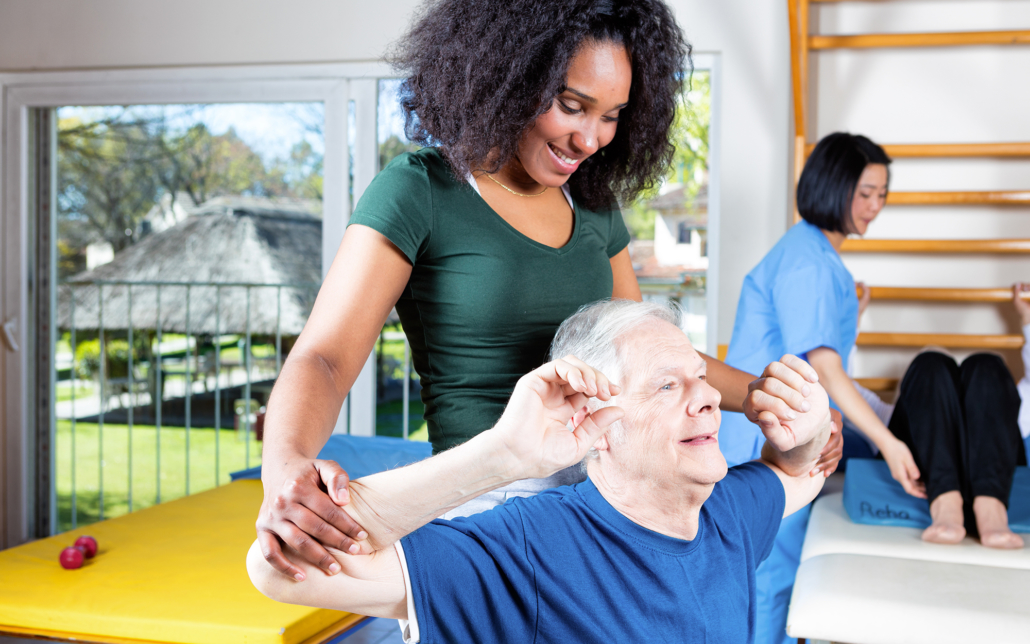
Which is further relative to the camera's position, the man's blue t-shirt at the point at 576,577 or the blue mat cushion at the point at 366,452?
the blue mat cushion at the point at 366,452

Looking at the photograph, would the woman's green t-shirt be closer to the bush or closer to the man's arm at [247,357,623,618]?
the man's arm at [247,357,623,618]

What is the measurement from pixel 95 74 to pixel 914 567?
12.1ft

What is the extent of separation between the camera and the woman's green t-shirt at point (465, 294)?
115 centimetres

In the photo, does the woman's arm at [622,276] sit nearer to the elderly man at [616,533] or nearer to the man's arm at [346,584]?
the elderly man at [616,533]

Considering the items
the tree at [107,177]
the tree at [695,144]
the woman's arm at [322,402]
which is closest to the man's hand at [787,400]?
the woman's arm at [322,402]

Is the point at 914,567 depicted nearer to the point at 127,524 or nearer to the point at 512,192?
the point at 512,192

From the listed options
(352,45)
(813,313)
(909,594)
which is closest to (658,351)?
(909,594)

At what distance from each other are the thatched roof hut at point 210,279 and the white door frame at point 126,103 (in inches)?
14.5

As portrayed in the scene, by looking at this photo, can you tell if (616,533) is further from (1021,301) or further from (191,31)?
(191,31)

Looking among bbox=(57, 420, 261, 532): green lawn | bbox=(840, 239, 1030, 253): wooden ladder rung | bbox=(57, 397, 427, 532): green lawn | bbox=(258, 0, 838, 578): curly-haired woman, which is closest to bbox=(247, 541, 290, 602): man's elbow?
bbox=(258, 0, 838, 578): curly-haired woman

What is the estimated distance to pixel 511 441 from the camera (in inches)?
29.2

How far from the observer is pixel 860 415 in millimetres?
2189

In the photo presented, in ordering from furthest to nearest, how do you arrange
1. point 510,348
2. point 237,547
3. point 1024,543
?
point 237,547 < point 1024,543 < point 510,348

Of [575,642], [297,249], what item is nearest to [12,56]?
[297,249]
